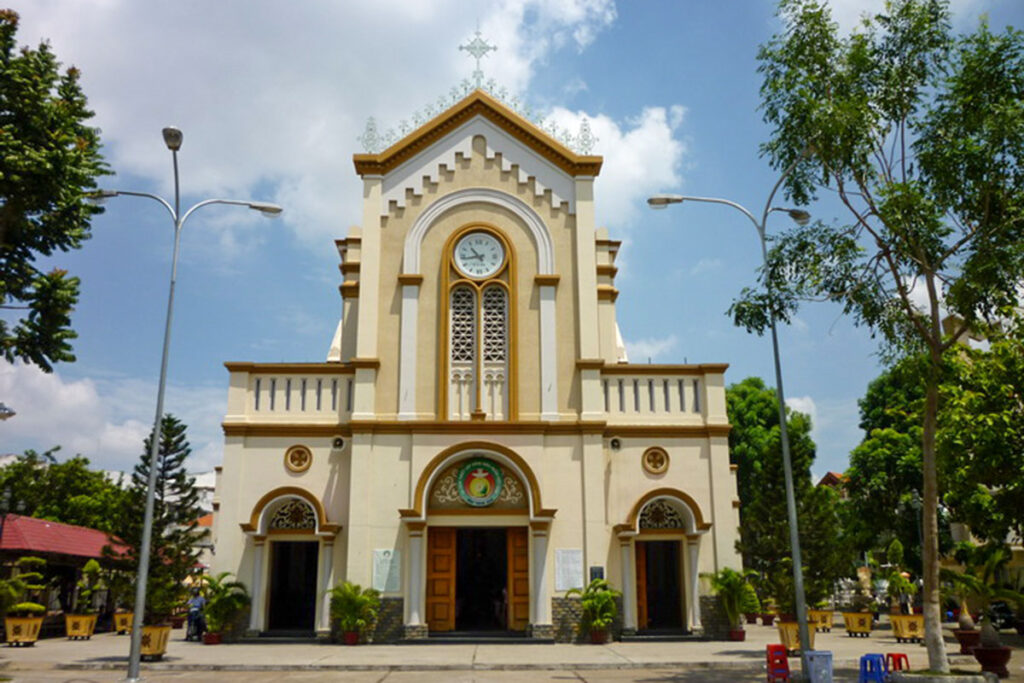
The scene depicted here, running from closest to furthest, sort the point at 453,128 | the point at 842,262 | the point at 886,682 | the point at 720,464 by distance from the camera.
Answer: the point at 886,682, the point at 842,262, the point at 720,464, the point at 453,128

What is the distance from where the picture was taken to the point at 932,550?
45.9 feet

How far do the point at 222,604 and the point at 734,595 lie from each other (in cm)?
1372

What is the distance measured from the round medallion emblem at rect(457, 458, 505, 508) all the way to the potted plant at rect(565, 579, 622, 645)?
3598 mm

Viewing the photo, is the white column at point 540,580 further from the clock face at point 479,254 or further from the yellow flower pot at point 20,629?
the yellow flower pot at point 20,629

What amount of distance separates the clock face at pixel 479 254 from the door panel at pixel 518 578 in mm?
7774

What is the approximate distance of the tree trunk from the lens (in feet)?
44.6

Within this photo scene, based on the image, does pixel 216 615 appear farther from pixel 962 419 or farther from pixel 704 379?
pixel 962 419

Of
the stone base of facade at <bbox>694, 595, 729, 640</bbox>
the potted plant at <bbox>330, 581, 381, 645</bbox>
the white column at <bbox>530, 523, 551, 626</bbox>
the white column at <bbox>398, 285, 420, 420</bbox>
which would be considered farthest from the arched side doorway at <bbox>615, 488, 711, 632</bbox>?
the potted plant at <bbox>330, 581, 381, 645</bbox>

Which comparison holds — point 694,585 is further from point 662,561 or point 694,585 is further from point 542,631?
point 542,631

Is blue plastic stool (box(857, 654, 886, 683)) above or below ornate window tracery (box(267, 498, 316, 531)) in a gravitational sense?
below

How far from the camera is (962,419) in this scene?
72.6 feet

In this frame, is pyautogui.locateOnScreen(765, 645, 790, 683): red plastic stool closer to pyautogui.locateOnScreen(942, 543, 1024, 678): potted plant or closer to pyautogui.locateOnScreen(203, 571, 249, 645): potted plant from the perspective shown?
pyautogui.locateOnScreen(942, 543, 1024, 678): potted plant

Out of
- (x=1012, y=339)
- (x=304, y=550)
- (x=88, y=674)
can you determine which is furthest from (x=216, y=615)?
(x=1012, y=339)

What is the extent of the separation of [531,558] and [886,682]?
1021 cm
